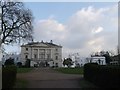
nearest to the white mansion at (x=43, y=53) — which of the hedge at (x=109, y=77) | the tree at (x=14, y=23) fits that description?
Answer: the tree at (x=14, y=23)

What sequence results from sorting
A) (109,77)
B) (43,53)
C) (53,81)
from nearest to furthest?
(109,77)
(53,81)
(43,53)

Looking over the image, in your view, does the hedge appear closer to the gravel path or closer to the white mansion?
the gravel path

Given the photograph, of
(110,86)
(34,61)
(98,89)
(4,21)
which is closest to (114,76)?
(110,86)

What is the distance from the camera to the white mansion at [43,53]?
145625 millimetres

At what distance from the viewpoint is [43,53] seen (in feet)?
496

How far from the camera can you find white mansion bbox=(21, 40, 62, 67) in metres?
146

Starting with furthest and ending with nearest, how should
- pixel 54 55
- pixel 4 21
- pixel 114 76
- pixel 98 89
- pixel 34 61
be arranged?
pixel 54 55
pixel 34 61
pixel 4 21
pixel 98 89
pixel 114 76

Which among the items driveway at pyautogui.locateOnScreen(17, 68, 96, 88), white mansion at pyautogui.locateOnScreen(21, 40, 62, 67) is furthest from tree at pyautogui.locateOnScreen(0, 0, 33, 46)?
white mansion at pyautogui.locateOnScreen(21, 40, 62, 67)

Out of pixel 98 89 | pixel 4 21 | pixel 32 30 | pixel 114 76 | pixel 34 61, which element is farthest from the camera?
pixel 34 61

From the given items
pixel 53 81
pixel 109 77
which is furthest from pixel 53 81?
pixel 109 77

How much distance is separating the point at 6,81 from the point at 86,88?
Result: 7.01 meters

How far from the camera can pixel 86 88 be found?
73.3 ft

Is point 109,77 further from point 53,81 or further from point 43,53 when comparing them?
point 43,53

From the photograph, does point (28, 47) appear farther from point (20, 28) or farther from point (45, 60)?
point (20, 28)
